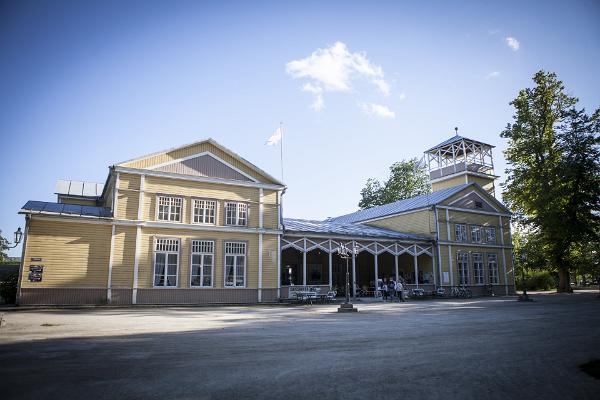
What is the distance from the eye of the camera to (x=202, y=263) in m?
22.3

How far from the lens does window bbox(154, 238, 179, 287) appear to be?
2114 cm

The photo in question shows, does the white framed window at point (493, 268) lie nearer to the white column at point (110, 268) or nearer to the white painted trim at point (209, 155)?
the white painted trim at point (209, 155)

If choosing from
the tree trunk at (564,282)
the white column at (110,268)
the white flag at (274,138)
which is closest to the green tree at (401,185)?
the tree trunk at (564,282)

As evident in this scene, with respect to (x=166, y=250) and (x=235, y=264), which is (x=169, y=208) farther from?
(x=235, y=264)

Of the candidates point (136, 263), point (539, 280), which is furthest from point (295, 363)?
point (539, 280)

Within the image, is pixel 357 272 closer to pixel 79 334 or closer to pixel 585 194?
pixel 585 194

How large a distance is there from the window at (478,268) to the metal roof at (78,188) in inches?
1311

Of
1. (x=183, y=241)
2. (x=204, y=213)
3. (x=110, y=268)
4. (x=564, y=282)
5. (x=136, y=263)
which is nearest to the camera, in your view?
(x=110, y=268)

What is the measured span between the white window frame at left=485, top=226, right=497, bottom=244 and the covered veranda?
270 inches

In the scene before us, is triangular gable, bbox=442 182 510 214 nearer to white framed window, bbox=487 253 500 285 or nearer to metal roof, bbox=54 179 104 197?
white framed window, bbox=487 253 500 285

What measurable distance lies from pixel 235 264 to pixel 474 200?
2383 centimetres

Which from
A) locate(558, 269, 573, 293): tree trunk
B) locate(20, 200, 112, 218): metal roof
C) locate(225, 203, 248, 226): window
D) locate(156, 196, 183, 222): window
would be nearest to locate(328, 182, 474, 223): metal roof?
locate(558, 269, 573, 293): tree trunk

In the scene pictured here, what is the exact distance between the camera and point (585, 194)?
1174 inches

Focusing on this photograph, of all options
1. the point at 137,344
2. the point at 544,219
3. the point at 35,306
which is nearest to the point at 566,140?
the point at 544,219
